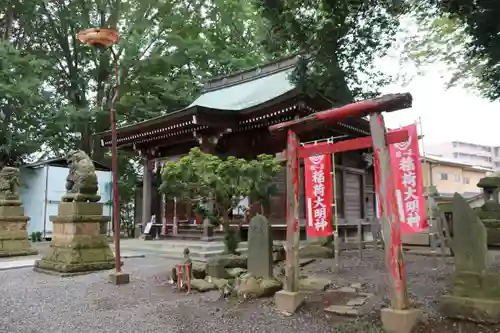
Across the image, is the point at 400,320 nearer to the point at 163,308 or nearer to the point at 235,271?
the point at 163,308

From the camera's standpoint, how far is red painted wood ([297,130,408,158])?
4.62 metres

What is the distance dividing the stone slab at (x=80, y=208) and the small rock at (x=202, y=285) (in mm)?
3578

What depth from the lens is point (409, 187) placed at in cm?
620

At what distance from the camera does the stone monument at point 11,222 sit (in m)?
11.8

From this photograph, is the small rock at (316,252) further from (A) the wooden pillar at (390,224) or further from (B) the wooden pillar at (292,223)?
(A) the wooden pillar at (390,224)

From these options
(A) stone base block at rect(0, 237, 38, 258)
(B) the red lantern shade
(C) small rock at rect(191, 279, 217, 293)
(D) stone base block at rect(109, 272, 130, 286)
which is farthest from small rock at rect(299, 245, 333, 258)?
(A) stone base block at rect(0, 237, 38, 258)

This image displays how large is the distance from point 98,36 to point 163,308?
4761mm

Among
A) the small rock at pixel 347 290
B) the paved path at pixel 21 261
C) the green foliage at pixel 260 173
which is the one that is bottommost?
the small rock at pixel 347 290

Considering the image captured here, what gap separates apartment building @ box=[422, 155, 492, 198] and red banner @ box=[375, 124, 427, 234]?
21.1 meters

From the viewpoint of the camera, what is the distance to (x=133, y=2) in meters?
19.1

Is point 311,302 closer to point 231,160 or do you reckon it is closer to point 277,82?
point 231,160

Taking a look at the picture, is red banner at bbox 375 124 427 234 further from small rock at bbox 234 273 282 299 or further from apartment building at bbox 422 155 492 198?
apartment building at bbox 422 155 492 198

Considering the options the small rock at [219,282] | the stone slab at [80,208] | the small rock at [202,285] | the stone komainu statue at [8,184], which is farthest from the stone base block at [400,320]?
the stone komainu statue at [8,184]

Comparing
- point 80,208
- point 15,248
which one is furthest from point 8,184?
point 80,208
